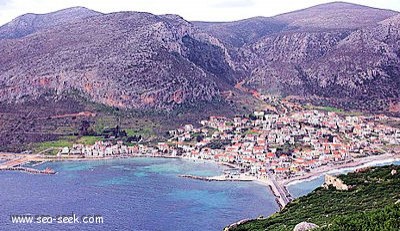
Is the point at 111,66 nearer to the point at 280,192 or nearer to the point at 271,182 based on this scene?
the point at 271,182

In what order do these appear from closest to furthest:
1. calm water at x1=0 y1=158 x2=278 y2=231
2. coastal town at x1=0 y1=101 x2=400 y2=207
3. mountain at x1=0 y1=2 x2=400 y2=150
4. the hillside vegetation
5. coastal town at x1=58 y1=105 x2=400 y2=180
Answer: the hillside vegetation < calm water at x1=0 y1=158 x2=278 y2=231 < coastal town at x1=0 y1=101 x2=400 y2=207 < coastal town at x1=58 y1=105 x2=400 y2=180 < mountain at x1=0 y1=2 x2=400 y2=150

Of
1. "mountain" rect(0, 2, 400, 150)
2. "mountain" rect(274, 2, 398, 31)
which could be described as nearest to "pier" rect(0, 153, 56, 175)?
"mountain" rect(0, 2, 400, 150)

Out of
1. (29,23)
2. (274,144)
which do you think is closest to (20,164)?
(274,144)

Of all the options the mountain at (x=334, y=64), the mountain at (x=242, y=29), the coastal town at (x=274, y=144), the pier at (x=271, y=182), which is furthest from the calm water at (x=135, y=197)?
the mountain at (x=242, y=29)

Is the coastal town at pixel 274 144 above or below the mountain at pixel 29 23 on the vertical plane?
below

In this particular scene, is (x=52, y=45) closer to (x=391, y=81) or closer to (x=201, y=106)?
(x=201, y=106)

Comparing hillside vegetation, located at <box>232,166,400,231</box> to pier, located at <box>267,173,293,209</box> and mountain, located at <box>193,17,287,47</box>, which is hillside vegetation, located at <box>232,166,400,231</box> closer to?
pier, located at <box>267,173,293,209</box>

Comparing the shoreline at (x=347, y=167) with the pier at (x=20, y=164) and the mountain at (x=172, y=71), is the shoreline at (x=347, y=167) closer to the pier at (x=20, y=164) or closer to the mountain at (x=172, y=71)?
the pier at (x=20, y=164)
